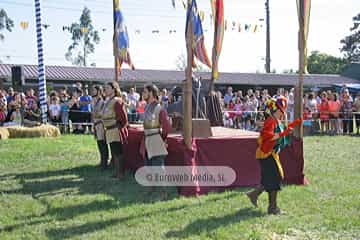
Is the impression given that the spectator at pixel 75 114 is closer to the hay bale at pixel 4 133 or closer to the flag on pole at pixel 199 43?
the hay bale at pixel 4 133

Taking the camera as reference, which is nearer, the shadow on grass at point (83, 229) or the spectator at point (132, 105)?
the shadow on grass at point (83, 229)

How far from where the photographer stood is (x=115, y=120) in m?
8.77

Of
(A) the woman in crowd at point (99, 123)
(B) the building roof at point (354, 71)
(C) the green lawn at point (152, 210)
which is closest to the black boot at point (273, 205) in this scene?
(C) the green lawn at point (152, 210)

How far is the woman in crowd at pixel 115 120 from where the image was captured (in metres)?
8.69

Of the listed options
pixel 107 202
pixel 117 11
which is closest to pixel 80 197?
pixel 107 202

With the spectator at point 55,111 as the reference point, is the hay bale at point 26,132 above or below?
below

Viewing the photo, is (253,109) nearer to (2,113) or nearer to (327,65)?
(2,113)

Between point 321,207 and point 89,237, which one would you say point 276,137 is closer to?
point 321,207

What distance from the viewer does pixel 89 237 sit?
5.51 meters

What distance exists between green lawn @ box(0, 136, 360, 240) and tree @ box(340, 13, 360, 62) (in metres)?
66.3

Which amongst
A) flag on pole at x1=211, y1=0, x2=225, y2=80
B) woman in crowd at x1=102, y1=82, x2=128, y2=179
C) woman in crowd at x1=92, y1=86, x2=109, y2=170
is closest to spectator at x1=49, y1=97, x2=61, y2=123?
woman in crowd at x1=92, y1=86, x2=109, y2=170

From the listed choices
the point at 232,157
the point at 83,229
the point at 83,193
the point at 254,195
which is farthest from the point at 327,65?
the point at 83,229

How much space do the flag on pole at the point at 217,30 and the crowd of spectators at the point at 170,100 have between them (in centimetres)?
735

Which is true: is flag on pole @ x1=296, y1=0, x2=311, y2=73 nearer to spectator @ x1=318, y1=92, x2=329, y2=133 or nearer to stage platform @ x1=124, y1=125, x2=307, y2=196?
stage platform @ x1=124, y1=125, x2=307, y2=196
